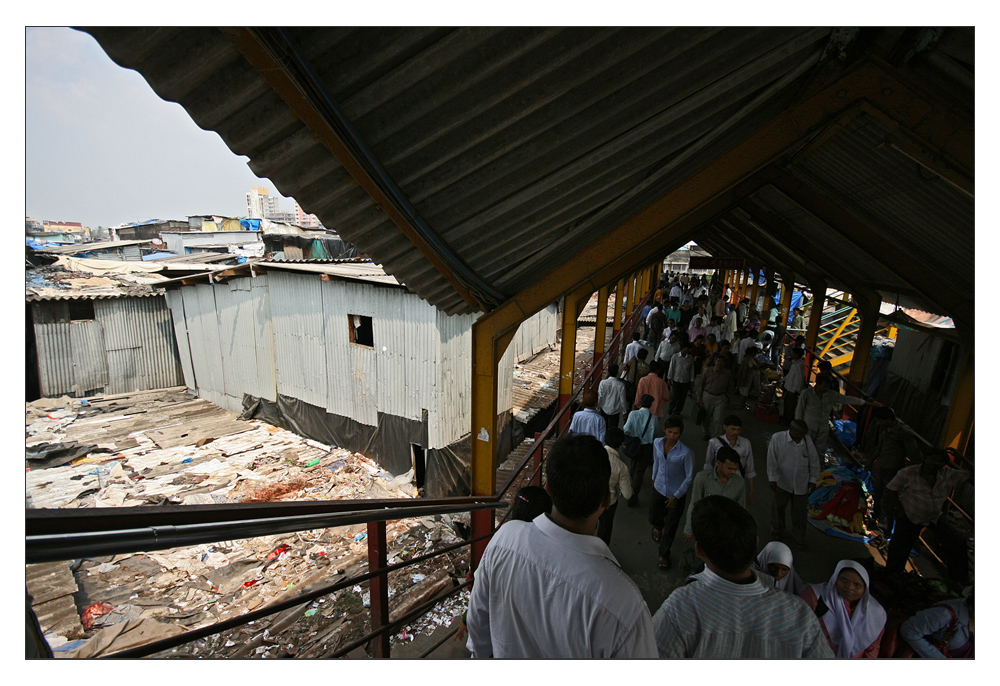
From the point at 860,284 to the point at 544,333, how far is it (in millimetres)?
12760

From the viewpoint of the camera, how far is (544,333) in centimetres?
2023

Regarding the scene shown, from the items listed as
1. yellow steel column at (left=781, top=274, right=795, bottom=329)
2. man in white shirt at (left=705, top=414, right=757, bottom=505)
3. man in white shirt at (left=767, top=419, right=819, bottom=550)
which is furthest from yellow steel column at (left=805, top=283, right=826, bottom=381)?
man in white shirt at (left=705, top=414, right=757, bottom=505)

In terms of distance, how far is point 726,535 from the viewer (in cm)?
189

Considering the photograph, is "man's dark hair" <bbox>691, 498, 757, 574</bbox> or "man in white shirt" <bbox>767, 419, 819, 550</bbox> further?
"man in white shirt" <bbox>767, 419, 819, 550</bbox>

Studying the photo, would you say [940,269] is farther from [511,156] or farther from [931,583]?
[511,156]

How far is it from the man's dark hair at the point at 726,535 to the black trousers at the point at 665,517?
235 centimetres

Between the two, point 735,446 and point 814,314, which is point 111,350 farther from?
point 814,314

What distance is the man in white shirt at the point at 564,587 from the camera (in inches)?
61.2

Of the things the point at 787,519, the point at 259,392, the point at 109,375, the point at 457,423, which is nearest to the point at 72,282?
the point at 109,375

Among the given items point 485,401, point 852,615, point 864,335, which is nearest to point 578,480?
point 852,615

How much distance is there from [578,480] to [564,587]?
0.36 m

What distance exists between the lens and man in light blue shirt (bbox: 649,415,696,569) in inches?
163

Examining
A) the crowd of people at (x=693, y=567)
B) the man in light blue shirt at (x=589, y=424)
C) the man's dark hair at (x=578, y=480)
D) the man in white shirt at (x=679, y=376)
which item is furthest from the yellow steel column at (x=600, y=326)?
the man's dark hair at (x=578, y=480)

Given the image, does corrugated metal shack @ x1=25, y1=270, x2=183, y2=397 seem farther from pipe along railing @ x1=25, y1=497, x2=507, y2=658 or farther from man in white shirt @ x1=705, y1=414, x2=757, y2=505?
man in white shirt @ x1=705, y1=414, x2=757, y2=505
